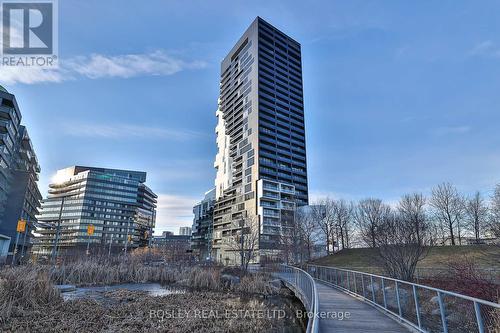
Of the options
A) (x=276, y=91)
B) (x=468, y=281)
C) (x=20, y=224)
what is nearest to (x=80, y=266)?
(x=20, y=224)

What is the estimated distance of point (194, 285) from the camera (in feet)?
79.0

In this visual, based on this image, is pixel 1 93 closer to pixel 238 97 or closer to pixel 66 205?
pixel 238 97

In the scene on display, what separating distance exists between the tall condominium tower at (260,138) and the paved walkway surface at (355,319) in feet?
208

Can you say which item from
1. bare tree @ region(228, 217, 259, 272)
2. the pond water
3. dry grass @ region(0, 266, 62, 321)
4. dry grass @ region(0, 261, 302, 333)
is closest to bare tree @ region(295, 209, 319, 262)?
bare tree @ region(228, 217, 259, 272)

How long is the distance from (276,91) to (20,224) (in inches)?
3688

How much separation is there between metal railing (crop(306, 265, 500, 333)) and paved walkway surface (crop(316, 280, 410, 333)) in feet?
1.21

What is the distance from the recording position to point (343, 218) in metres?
68.9

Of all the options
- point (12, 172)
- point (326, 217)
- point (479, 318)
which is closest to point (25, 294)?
point (479, 318)

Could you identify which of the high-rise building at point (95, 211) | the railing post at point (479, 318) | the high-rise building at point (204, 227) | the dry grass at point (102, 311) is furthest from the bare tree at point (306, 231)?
the high-rise building at point (95, 211)

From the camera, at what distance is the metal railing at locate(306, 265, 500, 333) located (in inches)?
231

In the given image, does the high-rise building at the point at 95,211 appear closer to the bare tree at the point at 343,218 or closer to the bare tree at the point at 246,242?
the bare tree at the point at 246,242

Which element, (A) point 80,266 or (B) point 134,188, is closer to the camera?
(A) point 80,266

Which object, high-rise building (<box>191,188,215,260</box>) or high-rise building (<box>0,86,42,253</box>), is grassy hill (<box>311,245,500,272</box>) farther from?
high-rise building (<box>191,188,215,260</box>)

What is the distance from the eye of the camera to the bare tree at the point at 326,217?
218ft
